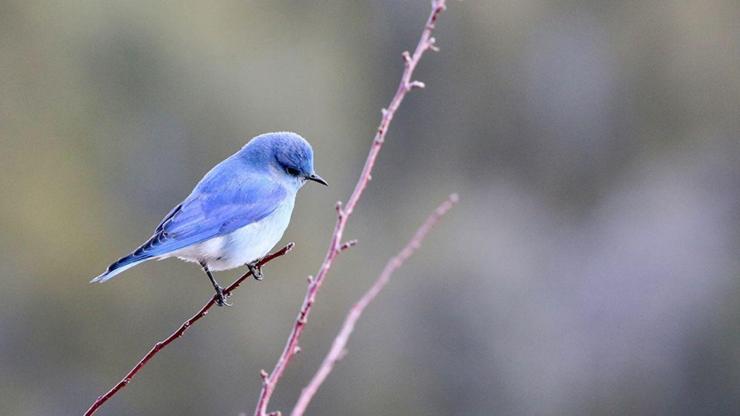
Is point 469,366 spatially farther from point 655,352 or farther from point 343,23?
point 343,23

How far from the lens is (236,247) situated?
4.47 m

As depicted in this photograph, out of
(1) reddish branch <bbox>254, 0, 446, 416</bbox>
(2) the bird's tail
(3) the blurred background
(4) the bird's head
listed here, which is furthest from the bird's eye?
(3) the blurred background

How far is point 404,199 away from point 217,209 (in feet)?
46.3

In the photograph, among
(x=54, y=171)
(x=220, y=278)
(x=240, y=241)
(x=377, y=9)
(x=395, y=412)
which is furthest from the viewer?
(x=377, y=9)

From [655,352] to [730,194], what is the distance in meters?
2.82

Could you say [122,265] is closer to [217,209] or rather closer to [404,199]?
[217,209]

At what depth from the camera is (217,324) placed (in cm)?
1702

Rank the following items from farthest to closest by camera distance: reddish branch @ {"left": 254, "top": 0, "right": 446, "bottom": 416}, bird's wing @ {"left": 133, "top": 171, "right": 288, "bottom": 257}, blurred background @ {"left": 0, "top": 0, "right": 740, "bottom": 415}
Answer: blurred background @ {"left": 0, "top": 0, "right": 740, "bottom": 415}
bird's wing @ {"left": 133, "top": 171, "right": 288, "bottom": 257}
reddish branch @ {"left": 254, "top": 0, "right": 446, "bottom": 416}

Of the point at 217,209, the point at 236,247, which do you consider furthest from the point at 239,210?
the point at 236,247

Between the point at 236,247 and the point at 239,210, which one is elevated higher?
the point at 239,210

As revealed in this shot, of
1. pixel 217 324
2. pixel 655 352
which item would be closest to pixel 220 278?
pixel 217 324

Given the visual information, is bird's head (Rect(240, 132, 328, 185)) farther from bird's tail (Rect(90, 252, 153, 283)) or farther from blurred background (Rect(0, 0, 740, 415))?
blurred background (Rect(0, 0, 740, 415))

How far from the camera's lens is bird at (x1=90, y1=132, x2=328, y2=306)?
441cm

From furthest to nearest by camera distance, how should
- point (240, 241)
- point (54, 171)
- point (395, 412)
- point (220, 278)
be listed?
point (395, 412), point (54, 171), point (220, 278), point (240, 241)
